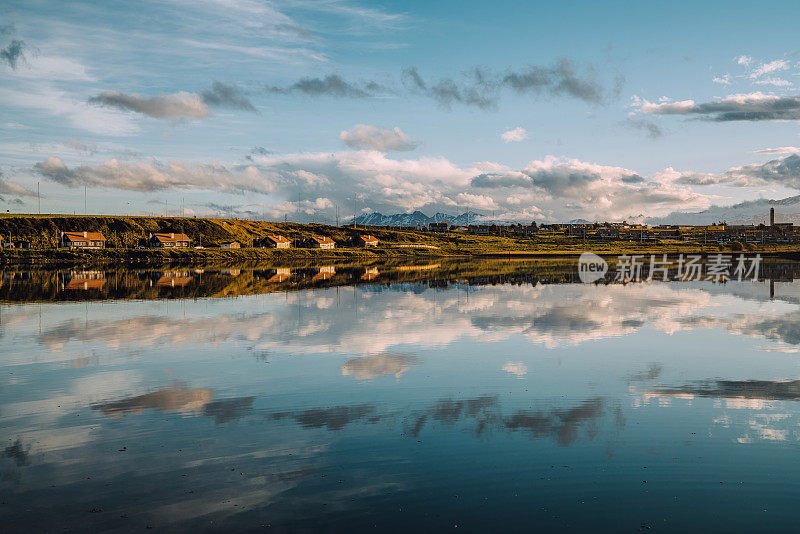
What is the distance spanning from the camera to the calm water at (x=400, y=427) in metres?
12.7

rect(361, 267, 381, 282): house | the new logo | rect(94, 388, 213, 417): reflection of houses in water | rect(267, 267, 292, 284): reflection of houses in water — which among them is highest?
the new logo

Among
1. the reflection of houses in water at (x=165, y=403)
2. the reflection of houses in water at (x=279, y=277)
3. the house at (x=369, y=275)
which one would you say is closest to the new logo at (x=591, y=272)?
the house at (x=369, y=275)

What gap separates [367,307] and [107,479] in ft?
130

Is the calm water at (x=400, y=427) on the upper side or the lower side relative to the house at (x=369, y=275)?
lower

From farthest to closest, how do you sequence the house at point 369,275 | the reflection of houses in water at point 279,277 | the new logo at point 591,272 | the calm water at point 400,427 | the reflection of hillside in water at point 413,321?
the house at point 369,275 < the new logo at point 591,272 < the reflection of houses in water at point 279,277 < the reflection of hillside in water at point 413,321 < the calm water at point 400,427

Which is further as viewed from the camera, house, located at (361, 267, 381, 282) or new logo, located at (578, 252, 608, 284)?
house, located at (361, 267, 381, 282)

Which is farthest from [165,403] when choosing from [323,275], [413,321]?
[323,275]

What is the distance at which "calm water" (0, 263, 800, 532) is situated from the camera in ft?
41.7

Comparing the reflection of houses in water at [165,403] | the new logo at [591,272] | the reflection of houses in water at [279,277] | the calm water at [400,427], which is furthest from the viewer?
the new logo at [591,272]

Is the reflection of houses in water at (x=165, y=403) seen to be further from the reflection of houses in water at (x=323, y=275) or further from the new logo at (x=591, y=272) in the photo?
the new logo at (x=591, y=272)

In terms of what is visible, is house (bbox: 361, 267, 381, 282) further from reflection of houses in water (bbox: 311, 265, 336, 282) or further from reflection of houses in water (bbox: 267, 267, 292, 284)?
reflection of houses in water (bbox: 267, 267, 292, 284)

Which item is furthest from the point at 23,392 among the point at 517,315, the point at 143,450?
the point at 517,315

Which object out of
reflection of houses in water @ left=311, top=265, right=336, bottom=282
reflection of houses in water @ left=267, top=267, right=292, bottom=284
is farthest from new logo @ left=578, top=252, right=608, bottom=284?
reflection of houses in water @ left=267, top=267, right=292, bottom=284

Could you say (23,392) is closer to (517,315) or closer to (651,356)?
(651,356)
